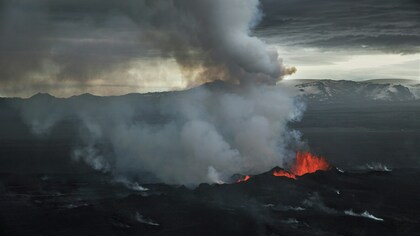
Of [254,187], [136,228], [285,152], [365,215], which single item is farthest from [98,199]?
[285,152]

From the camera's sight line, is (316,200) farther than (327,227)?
Yes

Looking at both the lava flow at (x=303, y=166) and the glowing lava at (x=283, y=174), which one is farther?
the lava flow at (x=303, y=166)

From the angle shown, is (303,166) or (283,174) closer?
(283,174)

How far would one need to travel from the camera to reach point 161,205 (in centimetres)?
11494

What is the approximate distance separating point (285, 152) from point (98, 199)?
8290 centimetres

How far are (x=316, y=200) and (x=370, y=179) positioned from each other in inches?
1611

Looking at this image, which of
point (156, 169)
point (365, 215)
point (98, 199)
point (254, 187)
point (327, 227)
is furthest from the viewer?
point (156, 169)

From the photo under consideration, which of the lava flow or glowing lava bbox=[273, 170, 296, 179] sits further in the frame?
the lava flow

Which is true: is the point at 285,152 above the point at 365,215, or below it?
above

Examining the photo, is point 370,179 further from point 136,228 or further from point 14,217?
point 14,217

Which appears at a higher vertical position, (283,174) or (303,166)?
(303,166)

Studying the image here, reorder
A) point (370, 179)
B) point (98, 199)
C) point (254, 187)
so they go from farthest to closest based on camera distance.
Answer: point (370, 179), point (254, 187), point (98, 199)

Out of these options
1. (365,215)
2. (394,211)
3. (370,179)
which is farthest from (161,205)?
(370,179)

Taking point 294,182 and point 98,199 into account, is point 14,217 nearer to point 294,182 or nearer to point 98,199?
point 98,199
